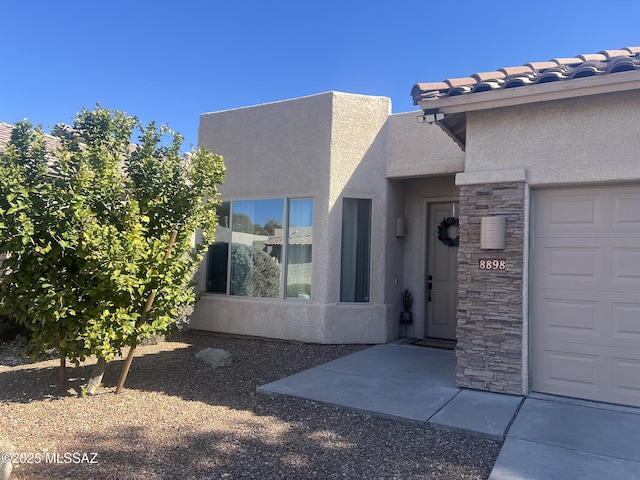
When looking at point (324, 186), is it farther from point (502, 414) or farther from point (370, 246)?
point (502, 414)

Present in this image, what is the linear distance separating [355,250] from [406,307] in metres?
1.67

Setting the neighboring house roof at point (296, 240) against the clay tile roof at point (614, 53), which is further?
the neighboring house roof at point (296, 240)

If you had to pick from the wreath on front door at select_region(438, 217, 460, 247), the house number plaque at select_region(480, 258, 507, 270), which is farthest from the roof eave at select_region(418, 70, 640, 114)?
the wreath on front door at select_region(438, 217, 460, 247)

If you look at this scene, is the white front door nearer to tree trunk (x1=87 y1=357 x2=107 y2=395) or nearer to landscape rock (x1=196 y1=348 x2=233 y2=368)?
landscape rock (x1=196 y1=348 x2=233 y2=368)

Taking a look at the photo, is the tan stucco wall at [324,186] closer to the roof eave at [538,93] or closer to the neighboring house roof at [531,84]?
the neighboring house roof at [531,84]

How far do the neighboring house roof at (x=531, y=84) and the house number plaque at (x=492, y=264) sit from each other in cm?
178

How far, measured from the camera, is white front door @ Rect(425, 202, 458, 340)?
28.8 ft

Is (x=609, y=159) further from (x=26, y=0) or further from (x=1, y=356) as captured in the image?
(x=26, y=0)

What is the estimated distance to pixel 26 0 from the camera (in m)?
8.99

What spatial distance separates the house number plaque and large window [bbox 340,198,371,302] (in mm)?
3419

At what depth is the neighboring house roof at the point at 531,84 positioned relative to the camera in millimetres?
4434

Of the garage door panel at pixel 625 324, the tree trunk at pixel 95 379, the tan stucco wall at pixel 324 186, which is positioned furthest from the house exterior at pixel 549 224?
the tree trunk at pixel 95 379

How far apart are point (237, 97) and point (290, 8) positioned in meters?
4.98

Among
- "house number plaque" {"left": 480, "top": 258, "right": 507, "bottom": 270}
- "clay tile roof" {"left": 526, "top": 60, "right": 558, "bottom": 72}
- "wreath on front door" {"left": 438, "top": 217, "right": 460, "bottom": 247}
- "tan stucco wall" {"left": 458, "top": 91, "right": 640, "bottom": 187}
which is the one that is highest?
"clay tile roof" {"left": 526, "top": 60, "right": 558, "bottom": 72}
